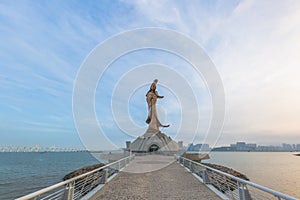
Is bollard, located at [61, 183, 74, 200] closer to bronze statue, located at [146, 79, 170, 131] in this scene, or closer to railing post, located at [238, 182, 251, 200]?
railing post, located at [238, 182, 251, 200]

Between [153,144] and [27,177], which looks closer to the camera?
[27,177]

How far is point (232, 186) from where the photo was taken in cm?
528

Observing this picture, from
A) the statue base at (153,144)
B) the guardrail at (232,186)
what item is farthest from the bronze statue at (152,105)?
the guardrail at (232,186)

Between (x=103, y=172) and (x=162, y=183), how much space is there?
2148mm

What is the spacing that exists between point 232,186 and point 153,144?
22447mm

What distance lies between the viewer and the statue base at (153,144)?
88.7 ft

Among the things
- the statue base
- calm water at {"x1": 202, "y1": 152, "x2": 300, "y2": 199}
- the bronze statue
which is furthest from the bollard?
the bronze statue

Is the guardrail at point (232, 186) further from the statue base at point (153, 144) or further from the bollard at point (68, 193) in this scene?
the statue base at point (153, 144)

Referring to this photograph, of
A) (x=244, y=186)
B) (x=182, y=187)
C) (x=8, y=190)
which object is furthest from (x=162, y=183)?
(x=8, y=190)

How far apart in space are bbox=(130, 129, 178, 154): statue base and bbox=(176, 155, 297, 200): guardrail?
1451cm

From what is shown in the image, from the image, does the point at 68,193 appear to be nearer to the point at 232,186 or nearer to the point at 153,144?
the point at 232,186

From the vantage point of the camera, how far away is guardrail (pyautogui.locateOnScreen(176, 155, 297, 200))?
131 inches

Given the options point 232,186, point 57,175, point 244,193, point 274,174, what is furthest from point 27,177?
point 274,174

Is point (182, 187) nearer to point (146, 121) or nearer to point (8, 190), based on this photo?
point (8, 190)
